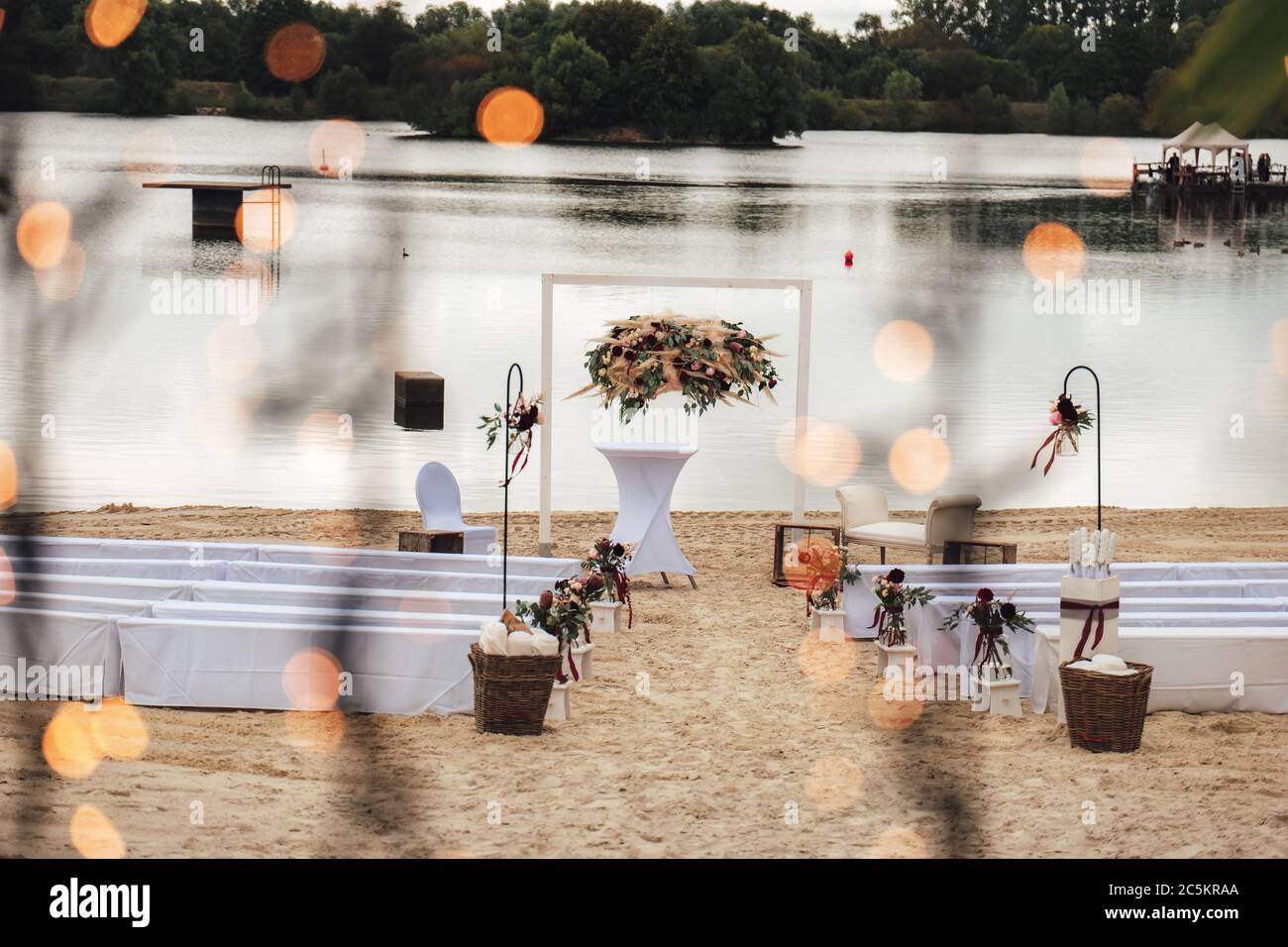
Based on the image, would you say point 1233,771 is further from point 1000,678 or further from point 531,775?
point 531,775

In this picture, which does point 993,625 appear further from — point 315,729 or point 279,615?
point 279,615

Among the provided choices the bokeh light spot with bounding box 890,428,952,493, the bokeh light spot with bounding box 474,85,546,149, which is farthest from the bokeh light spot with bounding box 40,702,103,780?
the bokeh light spot with bounding box 474,85,546,149

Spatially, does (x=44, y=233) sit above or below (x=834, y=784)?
above

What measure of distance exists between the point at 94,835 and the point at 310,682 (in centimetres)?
198

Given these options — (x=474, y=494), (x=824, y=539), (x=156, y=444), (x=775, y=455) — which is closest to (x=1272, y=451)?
(x=775, y=455)

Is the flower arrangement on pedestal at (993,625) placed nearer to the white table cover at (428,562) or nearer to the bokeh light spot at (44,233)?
the white table cover at (428,562)

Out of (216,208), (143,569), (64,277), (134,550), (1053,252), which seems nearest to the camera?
(64,277)

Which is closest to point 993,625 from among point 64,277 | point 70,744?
point 70,744

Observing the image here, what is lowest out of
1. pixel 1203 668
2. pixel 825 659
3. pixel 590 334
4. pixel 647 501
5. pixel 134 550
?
pixel 825 659

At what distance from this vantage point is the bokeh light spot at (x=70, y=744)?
6.44 meters

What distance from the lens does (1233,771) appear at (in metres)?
6.85

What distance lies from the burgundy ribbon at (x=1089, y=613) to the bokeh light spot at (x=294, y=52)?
410 cm

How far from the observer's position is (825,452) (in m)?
20.0

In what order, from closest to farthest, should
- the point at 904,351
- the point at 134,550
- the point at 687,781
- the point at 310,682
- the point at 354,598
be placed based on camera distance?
1. the point at 687,781
2. the point at 310,682
3. the point at 354,598
4. the point at 134,550
5. the point at 904,351
